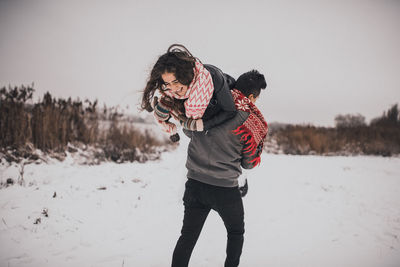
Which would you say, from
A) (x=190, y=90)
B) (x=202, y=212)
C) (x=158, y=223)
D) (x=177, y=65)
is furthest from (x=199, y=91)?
(x=158, y=223)

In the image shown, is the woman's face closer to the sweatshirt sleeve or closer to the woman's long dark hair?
the woman's long dark hair

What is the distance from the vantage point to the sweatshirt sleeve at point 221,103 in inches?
41.5

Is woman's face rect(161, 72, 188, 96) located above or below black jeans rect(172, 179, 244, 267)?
above

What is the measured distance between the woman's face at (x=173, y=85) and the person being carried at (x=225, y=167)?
0.28 meters

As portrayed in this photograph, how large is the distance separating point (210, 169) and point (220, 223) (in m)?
1.81

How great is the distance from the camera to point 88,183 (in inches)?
133

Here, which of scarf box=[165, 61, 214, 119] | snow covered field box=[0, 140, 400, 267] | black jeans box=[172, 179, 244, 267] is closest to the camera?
scarf box=[165, 61, 214, 119]

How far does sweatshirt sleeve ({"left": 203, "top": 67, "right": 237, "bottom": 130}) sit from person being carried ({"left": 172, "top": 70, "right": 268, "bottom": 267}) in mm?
48

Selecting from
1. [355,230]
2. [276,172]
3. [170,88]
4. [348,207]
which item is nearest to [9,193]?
[170,88]

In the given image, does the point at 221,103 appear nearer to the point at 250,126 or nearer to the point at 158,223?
the point at 250,126

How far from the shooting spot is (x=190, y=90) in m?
1.03

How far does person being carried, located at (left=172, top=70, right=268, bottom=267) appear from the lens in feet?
3.72

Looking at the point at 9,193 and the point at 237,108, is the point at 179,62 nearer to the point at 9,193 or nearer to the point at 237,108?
the point at 237,108

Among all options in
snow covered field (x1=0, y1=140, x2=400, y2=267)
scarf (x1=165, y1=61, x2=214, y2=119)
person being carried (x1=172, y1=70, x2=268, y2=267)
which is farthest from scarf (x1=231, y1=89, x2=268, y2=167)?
snow covered field (x1=0, y1=140, x2=400, y2=267)
